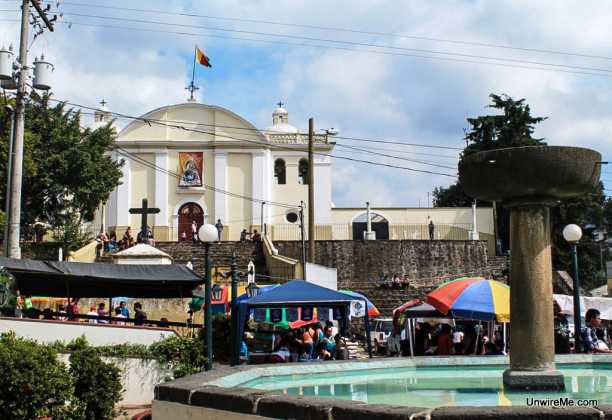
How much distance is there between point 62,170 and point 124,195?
7681 mm

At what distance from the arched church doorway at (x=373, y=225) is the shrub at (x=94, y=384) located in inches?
1509

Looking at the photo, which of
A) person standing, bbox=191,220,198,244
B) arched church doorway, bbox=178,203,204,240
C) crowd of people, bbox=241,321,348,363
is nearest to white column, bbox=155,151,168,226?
arched church doorway, bbox=178,203,204,240

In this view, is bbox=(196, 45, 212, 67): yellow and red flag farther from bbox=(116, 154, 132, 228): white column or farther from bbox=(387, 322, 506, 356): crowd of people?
bbox=(387, 322, 506, 356): crowd of people

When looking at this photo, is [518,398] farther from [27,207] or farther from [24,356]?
[27,207]

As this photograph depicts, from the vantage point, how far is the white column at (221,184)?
47.8 m

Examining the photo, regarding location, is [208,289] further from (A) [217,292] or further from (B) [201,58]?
(B) [201,58]

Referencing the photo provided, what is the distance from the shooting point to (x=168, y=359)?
13.0 metres

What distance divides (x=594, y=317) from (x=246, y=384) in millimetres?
7141

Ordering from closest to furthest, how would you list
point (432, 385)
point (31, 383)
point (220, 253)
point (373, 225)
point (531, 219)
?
point (531, 219) < point (432, 385) < point (31, 383) < point (220, 253) < point (373, 225)

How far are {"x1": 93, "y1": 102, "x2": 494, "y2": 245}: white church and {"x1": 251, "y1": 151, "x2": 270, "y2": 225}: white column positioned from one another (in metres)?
0.06

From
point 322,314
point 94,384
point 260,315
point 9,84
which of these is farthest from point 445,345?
point 9,84

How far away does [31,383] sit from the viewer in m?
9.18

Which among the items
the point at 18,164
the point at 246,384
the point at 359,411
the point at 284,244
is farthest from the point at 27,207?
the point at 359,411

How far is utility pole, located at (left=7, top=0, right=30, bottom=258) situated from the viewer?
1645 centimetres
